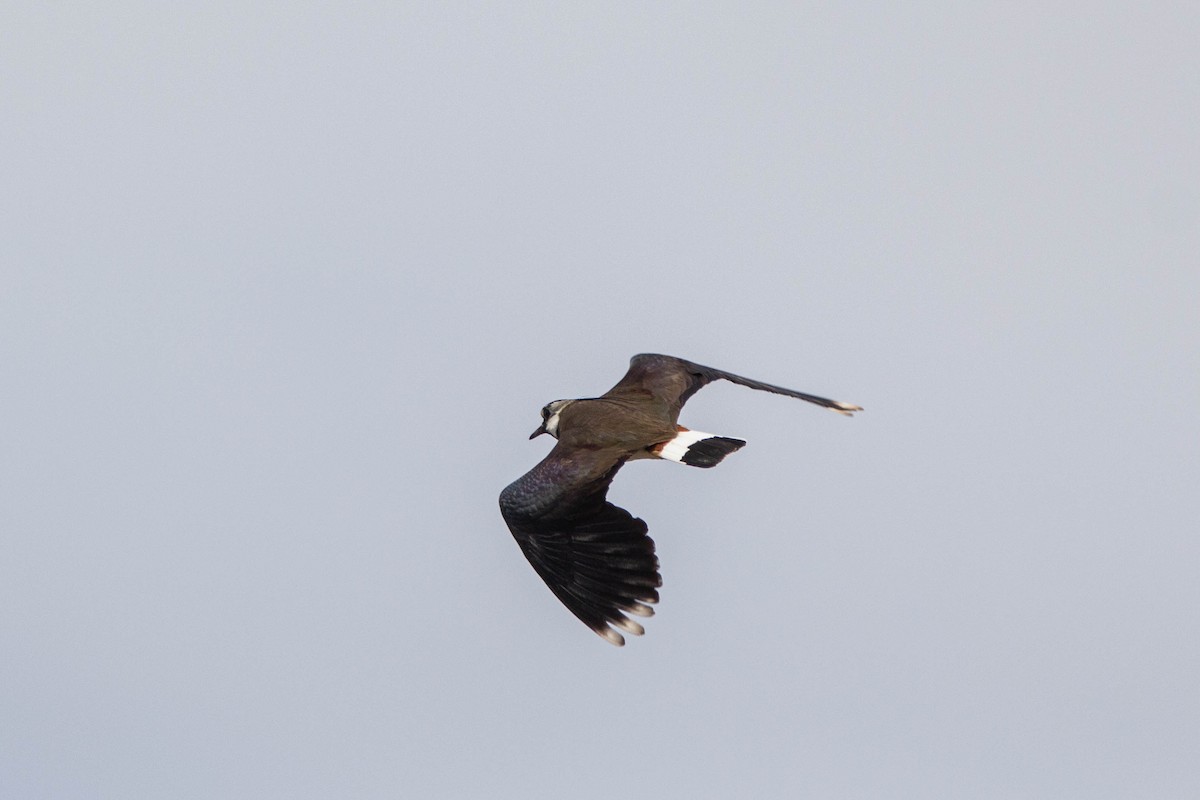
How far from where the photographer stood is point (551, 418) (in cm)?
2052

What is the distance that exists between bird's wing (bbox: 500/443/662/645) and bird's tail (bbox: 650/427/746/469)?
421 millimetres

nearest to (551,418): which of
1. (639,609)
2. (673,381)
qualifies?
(673,381)

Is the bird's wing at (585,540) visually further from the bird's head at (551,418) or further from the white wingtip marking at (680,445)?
the bird's head at (551,418)

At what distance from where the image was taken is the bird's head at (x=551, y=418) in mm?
20359

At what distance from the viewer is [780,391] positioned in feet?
65.5

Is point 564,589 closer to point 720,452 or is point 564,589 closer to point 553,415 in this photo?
point 720,452

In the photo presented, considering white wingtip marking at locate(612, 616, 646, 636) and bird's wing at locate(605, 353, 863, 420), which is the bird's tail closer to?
white wingtip marking at locate(612, 616, 646, 636)

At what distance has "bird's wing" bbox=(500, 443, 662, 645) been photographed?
17.4 m

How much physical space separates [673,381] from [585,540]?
356 centimetres

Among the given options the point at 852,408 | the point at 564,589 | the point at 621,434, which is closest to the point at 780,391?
the point at 852,408

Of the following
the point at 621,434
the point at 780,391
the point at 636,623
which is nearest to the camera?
the point at 636,623

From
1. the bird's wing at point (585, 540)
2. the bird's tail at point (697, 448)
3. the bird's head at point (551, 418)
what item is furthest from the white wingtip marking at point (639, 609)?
the bird's head at point (551, 418)

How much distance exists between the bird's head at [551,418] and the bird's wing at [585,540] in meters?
2.07

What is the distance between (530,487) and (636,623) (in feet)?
5.02
